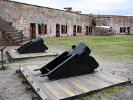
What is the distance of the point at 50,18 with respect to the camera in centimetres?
2150

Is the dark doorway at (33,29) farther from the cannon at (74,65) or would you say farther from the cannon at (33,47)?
the cannon at (74,65)

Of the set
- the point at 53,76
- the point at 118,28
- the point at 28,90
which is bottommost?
the point at 28,90

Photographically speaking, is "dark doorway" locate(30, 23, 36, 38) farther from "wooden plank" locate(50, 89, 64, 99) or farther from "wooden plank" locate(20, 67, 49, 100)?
"wooden plank" locate(50, 89, 64, 99)

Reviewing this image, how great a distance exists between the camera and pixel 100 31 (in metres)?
30.3

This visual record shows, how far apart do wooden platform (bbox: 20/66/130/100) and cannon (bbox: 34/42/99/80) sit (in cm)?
14

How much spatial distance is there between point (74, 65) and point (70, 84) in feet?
1.98

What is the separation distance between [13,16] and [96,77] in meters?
14.3

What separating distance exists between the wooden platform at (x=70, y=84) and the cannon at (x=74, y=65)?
0.14 metres

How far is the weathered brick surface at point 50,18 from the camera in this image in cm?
1678

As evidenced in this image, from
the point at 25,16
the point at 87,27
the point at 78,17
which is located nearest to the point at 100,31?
the point at 87,27

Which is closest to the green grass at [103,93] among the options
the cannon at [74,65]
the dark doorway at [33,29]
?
the cannon at [74,65]

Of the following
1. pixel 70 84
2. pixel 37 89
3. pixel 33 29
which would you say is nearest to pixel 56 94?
pixel 37 89

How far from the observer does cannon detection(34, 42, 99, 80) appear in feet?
12.8

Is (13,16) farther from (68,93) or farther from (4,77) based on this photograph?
(68,93)
